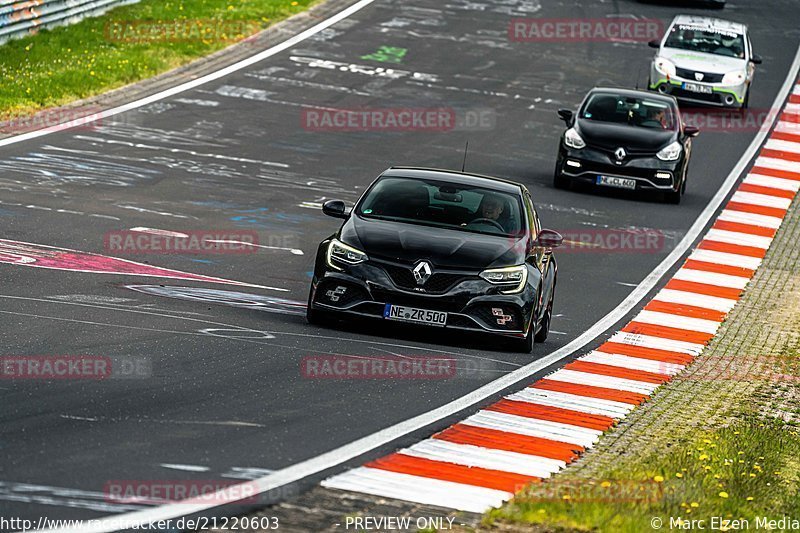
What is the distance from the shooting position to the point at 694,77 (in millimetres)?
33375

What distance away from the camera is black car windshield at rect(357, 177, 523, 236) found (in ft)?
47.8

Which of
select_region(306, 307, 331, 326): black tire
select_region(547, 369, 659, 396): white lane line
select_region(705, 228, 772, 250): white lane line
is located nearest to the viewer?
select_region(547, 369, 659, 396): white lane line

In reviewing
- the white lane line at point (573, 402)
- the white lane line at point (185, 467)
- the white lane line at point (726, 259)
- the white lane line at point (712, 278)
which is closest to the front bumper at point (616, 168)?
the white lane line at point (726, 259)

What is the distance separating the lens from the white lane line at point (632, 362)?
48.1ft

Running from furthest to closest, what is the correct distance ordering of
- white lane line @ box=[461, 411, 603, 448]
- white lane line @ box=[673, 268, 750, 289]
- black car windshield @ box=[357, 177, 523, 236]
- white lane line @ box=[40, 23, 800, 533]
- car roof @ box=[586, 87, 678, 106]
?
car roof @ box=[586, 87, 678, 106] → white lane line @ box=[673, 268, 750, 289] → black car windshield @ box=[357, 177, 523, 236] → white lane line @ box=[461, 411, 603, 448] → white lane line @ box=[40, 23, 800, 533]

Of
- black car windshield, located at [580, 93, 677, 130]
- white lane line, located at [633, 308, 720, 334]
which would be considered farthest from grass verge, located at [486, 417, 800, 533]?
black car windshield, located at [580, 93, 677, 130]

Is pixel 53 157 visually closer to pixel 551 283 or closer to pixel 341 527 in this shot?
pixel 551 283

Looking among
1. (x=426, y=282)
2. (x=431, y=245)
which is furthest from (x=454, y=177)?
(x=426, y=282)

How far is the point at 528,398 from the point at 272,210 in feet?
31.8

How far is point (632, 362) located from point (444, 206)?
7.75ft

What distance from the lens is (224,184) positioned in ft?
74.4

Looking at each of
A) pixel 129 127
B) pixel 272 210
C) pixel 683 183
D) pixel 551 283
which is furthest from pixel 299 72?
pixel 551 283

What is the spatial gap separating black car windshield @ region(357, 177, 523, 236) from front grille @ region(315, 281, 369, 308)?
1.06m
